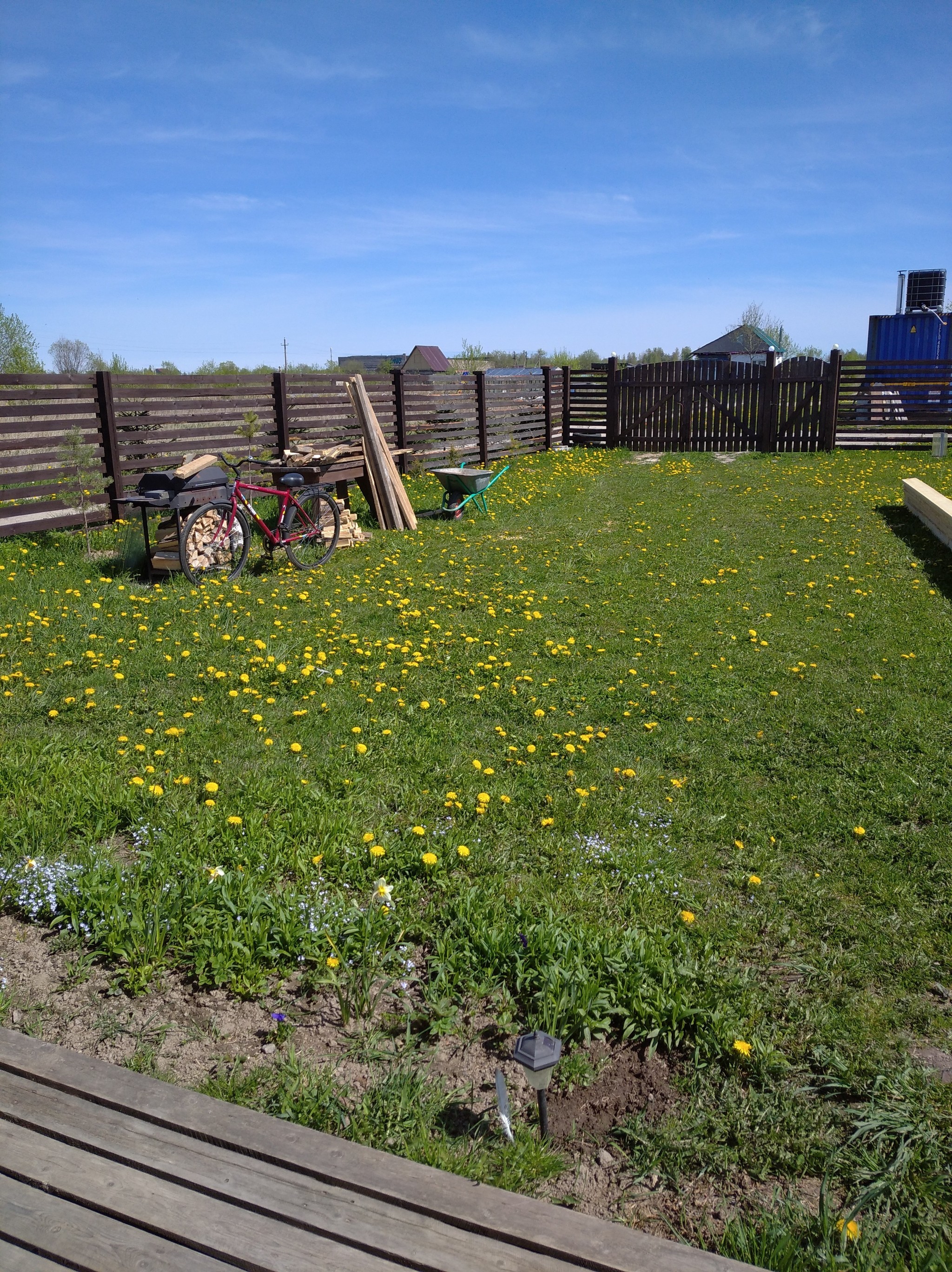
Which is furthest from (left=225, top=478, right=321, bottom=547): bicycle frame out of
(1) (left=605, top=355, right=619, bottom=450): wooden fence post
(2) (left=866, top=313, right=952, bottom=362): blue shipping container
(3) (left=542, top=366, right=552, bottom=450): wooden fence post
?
(2) (left=866, top=313, right=952, bottom=362): blue shipping container

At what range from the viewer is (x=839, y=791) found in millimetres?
4410

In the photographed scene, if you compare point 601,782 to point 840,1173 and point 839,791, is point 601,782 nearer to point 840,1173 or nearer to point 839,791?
point 839,791

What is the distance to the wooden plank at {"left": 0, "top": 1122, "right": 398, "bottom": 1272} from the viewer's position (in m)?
1.82

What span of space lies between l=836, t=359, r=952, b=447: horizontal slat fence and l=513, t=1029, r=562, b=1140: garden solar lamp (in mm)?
20342

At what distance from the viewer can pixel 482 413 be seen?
56.4 feet

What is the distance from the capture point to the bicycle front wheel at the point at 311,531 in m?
9.27

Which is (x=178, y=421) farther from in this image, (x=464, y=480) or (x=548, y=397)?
(x=548, y=397)

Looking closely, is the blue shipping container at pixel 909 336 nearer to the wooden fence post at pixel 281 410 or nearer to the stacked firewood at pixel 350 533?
the wooden fence post at pixel 281 410

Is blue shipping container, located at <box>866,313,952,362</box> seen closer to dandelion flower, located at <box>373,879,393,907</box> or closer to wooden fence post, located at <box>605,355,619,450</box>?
wooden fence post, located at <box>605,355,619,450</box>

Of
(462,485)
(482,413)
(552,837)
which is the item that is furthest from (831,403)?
(552,837)

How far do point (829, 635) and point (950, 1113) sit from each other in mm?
4783

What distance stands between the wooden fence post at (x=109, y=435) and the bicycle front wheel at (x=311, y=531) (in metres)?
2.82

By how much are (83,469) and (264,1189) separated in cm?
998

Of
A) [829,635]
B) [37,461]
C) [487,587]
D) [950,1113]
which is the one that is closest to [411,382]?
[37,461]
